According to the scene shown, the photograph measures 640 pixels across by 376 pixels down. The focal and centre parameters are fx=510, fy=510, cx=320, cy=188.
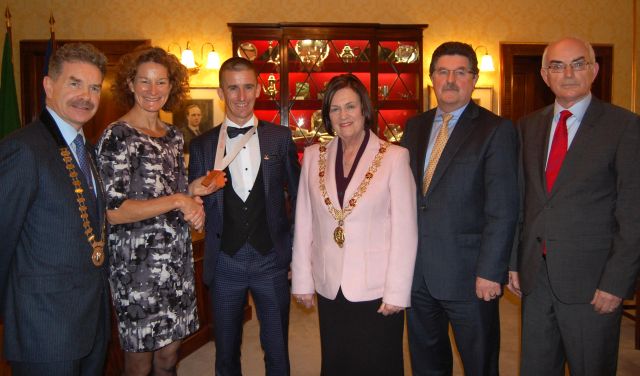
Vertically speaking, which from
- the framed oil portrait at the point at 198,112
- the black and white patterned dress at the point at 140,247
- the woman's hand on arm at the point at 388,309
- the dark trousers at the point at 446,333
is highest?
the framed oil portrait at the point at 198,112

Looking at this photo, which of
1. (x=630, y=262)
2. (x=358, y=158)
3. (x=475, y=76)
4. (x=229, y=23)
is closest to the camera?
(x=630, y=262)

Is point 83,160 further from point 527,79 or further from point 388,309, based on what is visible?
point 527,79

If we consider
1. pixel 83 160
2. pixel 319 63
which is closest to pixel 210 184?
pixel 83 160

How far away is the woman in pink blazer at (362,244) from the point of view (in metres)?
2.07

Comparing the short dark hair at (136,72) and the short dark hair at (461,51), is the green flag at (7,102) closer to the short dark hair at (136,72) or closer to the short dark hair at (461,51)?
the short dark hair at (136,72)

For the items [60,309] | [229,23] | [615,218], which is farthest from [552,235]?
[229,23]

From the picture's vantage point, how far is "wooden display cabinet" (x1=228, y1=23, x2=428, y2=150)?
239 inches

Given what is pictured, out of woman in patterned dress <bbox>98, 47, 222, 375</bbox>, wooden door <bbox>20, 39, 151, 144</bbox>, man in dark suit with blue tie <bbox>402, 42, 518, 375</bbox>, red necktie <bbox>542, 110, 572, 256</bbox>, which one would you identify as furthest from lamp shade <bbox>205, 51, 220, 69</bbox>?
red necktie <bbox>542, 110, 572, 256</bbox>

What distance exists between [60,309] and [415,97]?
17.7 ft

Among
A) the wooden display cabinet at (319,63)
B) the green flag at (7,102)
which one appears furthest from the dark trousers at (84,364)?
the wooden display cabinet at (319,63)

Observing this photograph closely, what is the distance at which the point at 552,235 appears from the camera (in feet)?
6.91

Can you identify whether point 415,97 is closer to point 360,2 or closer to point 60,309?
point 360,2

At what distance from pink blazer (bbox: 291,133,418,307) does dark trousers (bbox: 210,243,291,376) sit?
13.8 inches

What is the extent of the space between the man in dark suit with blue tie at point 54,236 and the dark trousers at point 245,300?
66 cm
